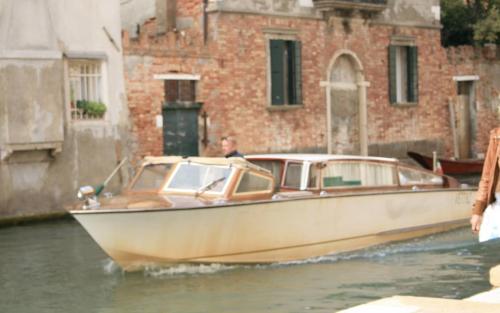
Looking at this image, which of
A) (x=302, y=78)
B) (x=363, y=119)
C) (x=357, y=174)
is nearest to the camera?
(x=357, y=174)

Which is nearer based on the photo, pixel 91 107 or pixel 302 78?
pixel 91 107

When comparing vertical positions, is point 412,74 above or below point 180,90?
above

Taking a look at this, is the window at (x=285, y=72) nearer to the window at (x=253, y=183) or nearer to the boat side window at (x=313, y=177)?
the boat side window at (x=313, y=177)

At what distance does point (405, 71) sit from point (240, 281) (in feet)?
51.7

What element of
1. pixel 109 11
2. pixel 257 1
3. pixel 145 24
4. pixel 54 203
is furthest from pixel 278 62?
pixel 54 203

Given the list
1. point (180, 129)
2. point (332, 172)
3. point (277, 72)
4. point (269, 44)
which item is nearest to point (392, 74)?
point (277, 72)

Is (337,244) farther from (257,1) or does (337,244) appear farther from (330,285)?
(257,1)

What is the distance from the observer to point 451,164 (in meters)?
26.4

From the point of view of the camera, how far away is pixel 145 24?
74.6 feet

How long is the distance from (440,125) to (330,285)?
660 inches

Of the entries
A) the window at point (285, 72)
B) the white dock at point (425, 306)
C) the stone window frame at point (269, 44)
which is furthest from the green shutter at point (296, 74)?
the white dock at point (425, 306)

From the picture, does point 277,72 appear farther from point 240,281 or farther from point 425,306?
point 425,306

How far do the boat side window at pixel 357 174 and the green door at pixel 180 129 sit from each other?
689 centimetres

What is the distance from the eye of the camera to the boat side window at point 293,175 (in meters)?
14.2
